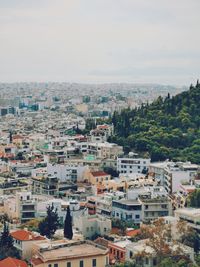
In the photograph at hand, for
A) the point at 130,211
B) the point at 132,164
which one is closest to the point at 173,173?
the point at 132,164

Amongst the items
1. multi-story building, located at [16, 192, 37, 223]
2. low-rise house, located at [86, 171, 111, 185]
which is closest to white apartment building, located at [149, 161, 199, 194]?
low-rise house, located at [86, 171, 111, 185]

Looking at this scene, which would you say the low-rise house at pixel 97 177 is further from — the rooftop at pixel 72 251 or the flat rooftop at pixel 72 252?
the flat rooftop at pixel 72 252

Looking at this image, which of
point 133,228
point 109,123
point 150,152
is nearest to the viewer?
point 133,228

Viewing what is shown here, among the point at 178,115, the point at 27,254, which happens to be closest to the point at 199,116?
the point at 178,115

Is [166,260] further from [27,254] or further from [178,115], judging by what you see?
[178,115]

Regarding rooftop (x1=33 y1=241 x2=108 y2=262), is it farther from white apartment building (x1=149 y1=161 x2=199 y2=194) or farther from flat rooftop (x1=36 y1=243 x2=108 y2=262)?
white apartment building (x1=149 y1=161 x2=199 y2=194)

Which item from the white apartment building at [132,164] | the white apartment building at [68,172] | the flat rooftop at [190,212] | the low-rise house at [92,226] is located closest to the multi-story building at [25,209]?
the low-rise house at [92,226]

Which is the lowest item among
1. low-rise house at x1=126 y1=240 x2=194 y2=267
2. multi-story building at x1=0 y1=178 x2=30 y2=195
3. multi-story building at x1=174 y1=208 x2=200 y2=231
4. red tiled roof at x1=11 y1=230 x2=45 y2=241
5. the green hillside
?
multi-story building at x1=0 y1=178 x2=30 y2=195
